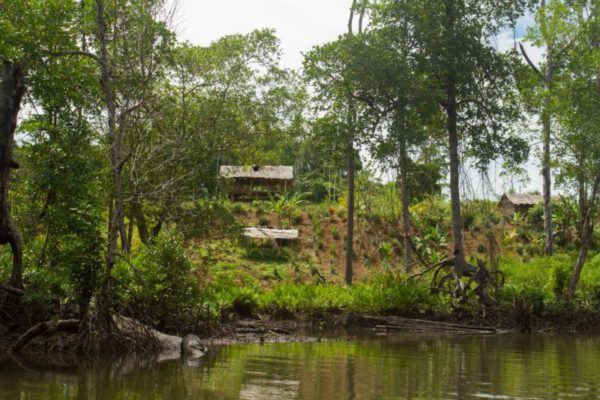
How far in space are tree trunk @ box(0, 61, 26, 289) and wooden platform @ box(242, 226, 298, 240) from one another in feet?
58.6

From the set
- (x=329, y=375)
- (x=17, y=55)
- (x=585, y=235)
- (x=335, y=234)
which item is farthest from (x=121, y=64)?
(x=335, y=234)

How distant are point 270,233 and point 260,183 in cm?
1087

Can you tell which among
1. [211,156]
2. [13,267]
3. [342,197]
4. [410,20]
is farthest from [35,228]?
[342,197]

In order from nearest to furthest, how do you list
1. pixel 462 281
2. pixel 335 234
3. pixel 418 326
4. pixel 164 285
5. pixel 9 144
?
pixel 9 144, pixel 164 285, pixel 418 326, pixel 462 281, pixel 335 234

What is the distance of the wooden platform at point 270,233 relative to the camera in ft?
108

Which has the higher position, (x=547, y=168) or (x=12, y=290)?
(x=547, y=168)

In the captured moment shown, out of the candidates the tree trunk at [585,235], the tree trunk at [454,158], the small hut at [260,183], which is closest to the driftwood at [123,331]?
the tree trunk at [454,158]

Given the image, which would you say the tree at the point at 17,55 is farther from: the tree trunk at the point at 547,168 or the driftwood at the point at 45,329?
the tree trunk at the point at 547,168

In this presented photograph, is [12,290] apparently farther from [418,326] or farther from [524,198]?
[524,198]

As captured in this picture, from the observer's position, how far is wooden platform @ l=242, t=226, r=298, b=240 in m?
33.0

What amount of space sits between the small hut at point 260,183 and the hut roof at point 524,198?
13.6 m

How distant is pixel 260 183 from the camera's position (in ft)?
144

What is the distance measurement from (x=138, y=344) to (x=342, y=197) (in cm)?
2938

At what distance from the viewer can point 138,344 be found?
1451 cm
